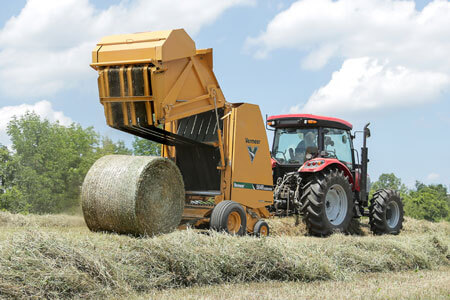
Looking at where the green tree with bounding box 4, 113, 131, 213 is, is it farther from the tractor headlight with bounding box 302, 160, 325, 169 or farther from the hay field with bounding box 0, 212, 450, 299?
the hay field with bounding box 0, 212, 450, 299

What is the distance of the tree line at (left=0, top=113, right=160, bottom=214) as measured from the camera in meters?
32.0

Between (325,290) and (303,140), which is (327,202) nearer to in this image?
(303,140)

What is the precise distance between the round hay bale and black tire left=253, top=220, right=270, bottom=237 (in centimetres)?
166

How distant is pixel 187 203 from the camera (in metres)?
8.81

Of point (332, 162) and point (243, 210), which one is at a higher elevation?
point (332, 162)

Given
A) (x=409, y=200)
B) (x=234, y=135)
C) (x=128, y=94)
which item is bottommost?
(x=409, y=200)

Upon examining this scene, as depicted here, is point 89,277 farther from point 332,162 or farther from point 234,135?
point 332,162

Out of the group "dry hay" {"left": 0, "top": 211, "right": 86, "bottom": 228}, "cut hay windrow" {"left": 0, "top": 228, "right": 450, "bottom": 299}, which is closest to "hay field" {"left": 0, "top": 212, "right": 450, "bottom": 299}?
"cut hay windrow" {"left": 0, "top": 228, "right": 450, "bottom": 299}

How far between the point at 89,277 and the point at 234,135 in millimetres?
4110

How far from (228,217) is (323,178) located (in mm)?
2782

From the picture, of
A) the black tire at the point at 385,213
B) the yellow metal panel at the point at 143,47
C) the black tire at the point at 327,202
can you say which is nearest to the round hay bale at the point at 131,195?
the yellow metal panel at the point at 143,47

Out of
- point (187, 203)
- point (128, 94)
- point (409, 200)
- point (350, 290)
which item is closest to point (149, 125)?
point (128, 94)

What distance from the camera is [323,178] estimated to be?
10016 mm

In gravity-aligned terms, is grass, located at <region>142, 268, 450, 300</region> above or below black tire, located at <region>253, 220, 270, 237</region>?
below
